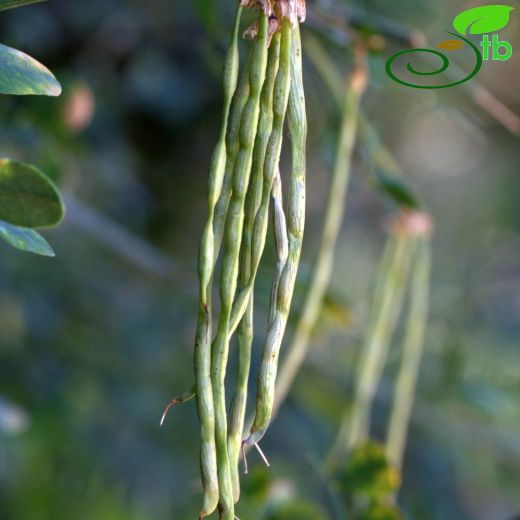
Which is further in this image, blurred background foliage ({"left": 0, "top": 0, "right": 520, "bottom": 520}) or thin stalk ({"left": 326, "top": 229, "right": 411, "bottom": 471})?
blurred background foliage ({"left": 0, "top": 0, "right": 520, "bottom": 520})

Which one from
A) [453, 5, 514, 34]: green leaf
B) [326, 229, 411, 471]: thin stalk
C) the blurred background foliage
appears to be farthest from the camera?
the blurred background foliage

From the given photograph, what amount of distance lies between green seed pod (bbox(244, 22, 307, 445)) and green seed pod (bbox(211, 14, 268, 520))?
1.0 inches

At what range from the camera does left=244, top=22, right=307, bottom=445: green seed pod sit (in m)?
0.52

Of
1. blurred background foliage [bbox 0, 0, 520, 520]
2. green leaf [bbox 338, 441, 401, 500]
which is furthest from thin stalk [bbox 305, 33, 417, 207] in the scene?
green leaf [bbox 338, 441, 401, 500]

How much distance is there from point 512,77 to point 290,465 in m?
1.57

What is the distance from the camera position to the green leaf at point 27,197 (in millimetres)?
509

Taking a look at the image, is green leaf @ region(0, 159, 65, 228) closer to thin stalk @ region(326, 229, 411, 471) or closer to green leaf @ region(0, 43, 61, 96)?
green leaf @ region(0, 43, 61, 96)

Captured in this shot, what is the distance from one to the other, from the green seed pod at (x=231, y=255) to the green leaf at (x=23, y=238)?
0.36 ft

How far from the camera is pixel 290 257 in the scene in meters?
0.53

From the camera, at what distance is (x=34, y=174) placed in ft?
1.67

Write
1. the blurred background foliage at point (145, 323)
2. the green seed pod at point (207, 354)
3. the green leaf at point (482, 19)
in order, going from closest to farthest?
the green seed pod at point (207, 354) → the green leaf at point (482, 19) → the blurred background foliage at point (145, 323)

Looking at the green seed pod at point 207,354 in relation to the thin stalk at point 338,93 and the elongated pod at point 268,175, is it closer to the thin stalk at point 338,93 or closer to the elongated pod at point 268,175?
the elongated pod at point 268,175

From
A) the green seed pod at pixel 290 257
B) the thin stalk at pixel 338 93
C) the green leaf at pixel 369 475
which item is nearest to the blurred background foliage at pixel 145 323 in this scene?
the thin stalk at pixel 338 93

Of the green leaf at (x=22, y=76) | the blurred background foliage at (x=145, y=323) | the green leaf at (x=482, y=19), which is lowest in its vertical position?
the blurred background foliage at (x=145, y=323)
